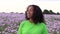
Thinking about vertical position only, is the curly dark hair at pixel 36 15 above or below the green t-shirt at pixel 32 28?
above

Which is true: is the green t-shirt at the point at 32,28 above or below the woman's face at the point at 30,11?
below

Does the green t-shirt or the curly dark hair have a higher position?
the curly dark hair

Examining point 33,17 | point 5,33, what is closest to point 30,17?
point 33,17

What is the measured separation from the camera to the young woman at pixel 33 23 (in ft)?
19.2

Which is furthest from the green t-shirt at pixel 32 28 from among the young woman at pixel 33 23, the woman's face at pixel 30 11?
the woman's face at pixel 30 11

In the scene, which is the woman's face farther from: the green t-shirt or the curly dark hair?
the green t-shirt

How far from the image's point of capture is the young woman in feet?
19.2

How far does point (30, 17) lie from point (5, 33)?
725 centimetres

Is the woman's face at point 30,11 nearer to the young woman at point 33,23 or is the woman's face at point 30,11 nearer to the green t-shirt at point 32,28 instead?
the young woman at point 33,23

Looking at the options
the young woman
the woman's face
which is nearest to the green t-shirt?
the young woman

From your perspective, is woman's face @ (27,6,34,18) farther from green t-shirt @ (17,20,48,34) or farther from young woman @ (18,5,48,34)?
green t-shirt @ (17,20,48,34)

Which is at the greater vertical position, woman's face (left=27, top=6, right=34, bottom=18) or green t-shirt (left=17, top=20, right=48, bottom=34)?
woman's face (left=27, top=6, right=34, bottom=18)

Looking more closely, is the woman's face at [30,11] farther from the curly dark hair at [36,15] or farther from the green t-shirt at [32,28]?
the green t-shirt at [32,28]

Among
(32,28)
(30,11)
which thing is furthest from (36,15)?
(32,28)
